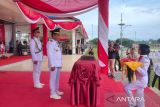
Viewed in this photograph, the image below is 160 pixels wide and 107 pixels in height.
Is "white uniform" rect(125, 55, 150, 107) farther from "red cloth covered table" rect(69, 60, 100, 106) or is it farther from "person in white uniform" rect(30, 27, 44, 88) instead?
"person in white uniform" rect(30, 27, 44, 88)

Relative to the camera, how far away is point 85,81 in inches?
194

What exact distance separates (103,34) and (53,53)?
139 inches

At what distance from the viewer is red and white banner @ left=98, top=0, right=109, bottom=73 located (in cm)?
866

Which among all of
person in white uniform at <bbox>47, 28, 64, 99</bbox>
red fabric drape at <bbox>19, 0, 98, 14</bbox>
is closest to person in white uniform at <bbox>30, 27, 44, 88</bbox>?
person in white uniform at <bbox>47, 28, 64, 99</bbox>

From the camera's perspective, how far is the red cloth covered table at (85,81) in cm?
491

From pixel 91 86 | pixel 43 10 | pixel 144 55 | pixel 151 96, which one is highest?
pixel 43 10

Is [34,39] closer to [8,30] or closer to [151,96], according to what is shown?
[151,96]

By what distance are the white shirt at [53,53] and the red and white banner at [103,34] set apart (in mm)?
3301

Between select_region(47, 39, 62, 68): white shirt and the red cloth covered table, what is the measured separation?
668mm

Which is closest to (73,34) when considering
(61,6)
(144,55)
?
(61,6)

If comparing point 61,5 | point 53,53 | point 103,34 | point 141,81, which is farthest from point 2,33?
point 141,81

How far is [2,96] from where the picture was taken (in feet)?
18.9

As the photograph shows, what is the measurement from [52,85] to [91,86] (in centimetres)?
94

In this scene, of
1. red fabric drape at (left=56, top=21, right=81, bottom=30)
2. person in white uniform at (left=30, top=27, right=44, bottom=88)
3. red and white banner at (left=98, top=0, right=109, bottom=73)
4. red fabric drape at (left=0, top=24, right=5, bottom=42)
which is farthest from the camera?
red fabric drape at (left=0, top=24, right=5, bottom=42)
